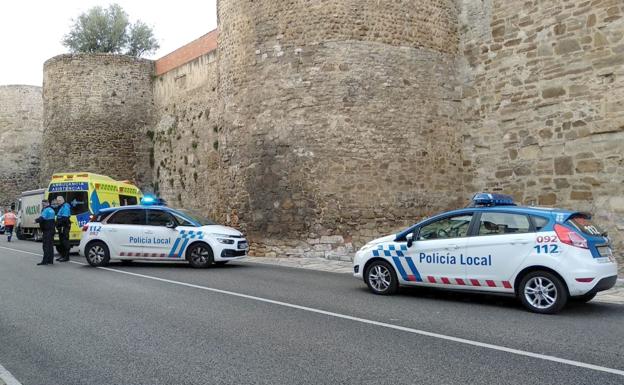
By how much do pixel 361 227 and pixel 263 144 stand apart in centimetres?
376

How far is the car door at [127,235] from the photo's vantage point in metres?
13.1

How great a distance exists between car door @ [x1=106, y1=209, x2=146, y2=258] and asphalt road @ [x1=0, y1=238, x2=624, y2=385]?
3.38 metres

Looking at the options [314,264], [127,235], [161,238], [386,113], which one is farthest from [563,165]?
[127,235]

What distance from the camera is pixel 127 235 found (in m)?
13.2

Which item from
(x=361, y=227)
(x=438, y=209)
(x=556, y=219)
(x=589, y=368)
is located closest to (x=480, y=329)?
(x=589, y=368)

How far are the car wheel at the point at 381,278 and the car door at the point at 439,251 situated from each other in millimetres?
187

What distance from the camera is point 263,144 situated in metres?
16.0

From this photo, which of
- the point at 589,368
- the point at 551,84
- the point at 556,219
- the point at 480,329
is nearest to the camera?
the point at 589,368

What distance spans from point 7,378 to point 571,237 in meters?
6.64

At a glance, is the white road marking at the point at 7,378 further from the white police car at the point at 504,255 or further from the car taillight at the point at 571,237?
the car taillight at the point at 571,237

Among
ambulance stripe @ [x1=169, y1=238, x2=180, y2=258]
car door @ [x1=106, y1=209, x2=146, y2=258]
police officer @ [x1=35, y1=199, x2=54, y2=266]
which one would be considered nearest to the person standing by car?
police officer @ [x1=35, y1=199, x2=54, y2=266]

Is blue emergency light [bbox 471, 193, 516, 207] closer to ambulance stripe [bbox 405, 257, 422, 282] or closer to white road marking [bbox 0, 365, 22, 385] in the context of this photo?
ambulance stripe [bbox 405, 257, 422, 282]

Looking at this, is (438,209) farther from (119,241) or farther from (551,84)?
(119,241)

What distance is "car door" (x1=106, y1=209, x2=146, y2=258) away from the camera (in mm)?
13102
